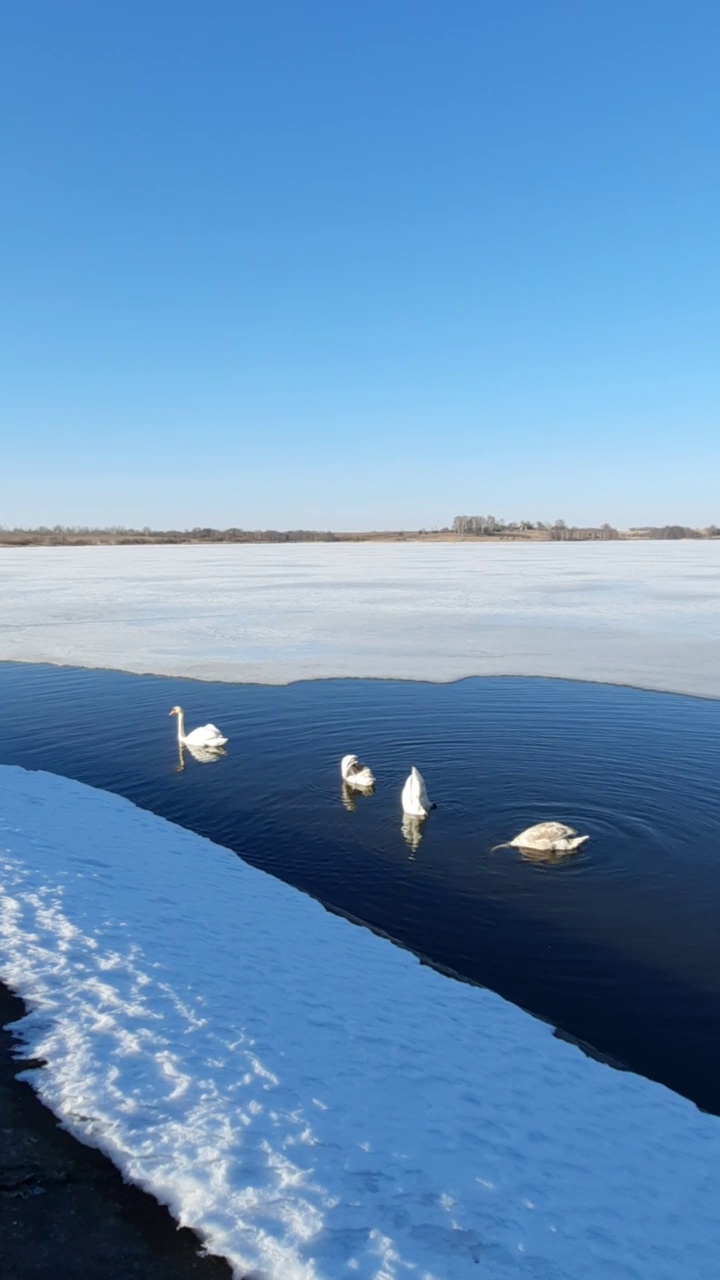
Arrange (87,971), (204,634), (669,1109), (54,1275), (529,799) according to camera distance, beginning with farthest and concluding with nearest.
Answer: (204,634) → (529,799) → (87,971) → (669,1109) → (54,1275)

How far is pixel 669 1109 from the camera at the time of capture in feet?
18.5

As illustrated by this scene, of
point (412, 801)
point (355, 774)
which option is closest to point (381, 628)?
point (355, 774)

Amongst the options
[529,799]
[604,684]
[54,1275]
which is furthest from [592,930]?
[604,684]

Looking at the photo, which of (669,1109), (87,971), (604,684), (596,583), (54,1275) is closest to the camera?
(54,1275)

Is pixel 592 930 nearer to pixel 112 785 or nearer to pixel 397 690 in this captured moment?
pixel 112 785

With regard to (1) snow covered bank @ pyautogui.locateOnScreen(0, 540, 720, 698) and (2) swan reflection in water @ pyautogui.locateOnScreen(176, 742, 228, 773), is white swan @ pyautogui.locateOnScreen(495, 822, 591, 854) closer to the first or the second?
(2) swan reflection in water @ pyautogui.locateOnScreen(176, 742, 228, 773)

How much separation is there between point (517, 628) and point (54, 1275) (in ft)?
77.7

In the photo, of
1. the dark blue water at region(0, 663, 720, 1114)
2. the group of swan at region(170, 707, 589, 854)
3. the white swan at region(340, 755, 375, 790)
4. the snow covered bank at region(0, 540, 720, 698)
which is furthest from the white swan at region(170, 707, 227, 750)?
the snow covered bank at region(0, 540, 720, 698)

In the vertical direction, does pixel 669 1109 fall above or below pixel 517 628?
below

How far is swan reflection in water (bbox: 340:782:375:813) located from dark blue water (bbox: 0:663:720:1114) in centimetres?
13

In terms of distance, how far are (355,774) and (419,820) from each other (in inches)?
60.5

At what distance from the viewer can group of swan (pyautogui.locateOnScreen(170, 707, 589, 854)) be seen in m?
9.84

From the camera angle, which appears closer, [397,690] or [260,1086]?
[260,1086]

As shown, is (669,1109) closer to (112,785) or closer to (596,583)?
(112,785)
